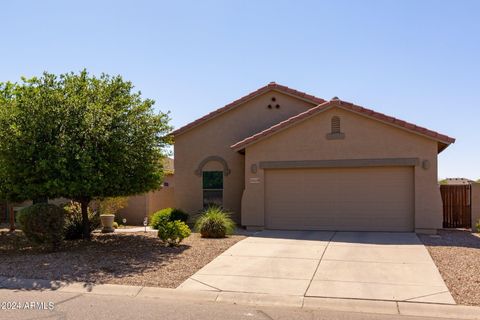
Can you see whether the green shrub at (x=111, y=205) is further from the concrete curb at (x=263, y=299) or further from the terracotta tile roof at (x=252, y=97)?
the concrete curb at (x=263, y=299)

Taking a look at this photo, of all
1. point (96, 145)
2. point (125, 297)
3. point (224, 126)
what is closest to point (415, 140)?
point (224, 126)

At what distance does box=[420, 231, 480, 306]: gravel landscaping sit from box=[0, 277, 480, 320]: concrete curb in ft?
1.99

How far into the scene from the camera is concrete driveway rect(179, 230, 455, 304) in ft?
27.4

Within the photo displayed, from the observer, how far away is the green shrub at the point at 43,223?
11977 millimetres

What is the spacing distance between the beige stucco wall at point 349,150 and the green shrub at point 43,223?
273 inches

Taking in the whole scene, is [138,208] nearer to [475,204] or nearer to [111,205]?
[111,205]

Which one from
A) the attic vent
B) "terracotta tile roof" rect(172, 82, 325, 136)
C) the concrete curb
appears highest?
"terracotta tile roof" rect(172, 82, 325, 136)

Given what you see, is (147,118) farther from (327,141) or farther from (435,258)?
(435,258)

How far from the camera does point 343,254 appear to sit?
38.7ft

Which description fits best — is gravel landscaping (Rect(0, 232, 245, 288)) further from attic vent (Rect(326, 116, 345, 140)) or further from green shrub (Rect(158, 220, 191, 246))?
attic vent (Rect(326, 116, 345, 140))

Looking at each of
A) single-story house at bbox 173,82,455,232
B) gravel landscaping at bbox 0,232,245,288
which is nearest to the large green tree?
gravel landscaping at bbox 0,232,245,288

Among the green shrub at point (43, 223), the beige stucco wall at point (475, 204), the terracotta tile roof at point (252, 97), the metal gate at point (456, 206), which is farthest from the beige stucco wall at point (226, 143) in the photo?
the green shrub at point (43, 223)

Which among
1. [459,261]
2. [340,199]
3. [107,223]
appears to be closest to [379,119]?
[340,199]

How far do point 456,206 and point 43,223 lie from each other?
14.1 metres
